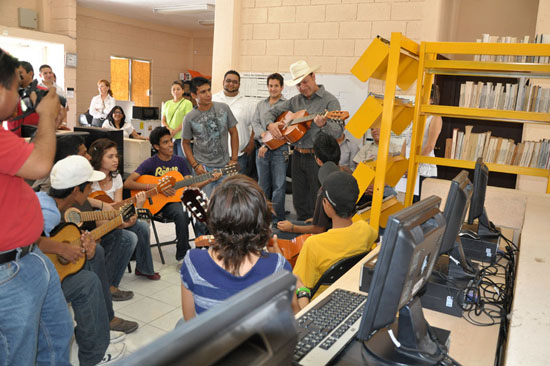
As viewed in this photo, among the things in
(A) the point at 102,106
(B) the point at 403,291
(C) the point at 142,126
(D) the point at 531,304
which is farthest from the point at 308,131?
(A) the point at 102,106

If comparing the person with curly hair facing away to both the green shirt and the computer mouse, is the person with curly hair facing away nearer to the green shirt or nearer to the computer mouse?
the computer mouse

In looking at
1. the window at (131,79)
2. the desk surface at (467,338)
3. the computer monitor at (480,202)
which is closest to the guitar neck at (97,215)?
the desk surface at (467,338)

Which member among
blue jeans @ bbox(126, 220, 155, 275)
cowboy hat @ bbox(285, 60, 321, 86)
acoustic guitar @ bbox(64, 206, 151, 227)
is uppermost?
cowboy hat @ bbox(285, 60, 321, 86)

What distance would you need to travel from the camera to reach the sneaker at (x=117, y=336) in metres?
2.64

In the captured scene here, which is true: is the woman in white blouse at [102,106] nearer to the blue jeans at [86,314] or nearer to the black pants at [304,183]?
the black pants at [304,183]

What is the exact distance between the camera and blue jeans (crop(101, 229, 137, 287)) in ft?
10.4

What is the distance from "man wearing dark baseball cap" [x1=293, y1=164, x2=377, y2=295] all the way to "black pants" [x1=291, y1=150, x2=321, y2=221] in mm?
2240

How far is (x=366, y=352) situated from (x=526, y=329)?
400 mm

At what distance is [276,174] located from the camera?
5.08m

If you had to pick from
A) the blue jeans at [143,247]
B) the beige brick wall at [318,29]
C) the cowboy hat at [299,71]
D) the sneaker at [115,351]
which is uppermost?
the beige brick wall at [318,29]

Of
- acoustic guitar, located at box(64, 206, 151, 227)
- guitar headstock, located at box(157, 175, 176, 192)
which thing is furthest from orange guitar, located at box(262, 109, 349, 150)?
acoustic guitar, located at box(64, 206, 151, 227)

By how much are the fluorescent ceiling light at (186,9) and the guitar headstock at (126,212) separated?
677 centimetres

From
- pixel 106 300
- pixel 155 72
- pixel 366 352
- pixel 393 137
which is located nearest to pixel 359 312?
pixel 366 352

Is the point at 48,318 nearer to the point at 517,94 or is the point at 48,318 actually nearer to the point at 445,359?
the point at 445,359
